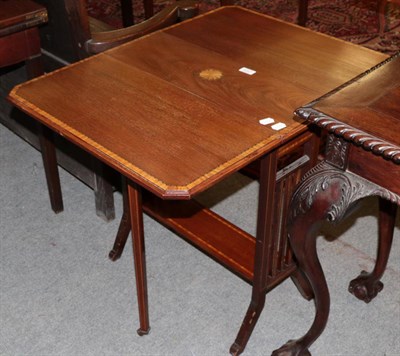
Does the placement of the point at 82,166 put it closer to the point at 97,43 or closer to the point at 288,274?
the point at 97,43

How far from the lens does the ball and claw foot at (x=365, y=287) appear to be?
2.20 meters

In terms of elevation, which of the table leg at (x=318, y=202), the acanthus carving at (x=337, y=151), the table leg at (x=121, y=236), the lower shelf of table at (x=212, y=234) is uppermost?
the acanthus carving at (x=337, y=151)

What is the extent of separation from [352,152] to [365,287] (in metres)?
0.93

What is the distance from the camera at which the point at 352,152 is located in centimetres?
140

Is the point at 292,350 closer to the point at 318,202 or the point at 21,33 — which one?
the point at 318,202

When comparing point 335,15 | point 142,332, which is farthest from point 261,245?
point 335,15

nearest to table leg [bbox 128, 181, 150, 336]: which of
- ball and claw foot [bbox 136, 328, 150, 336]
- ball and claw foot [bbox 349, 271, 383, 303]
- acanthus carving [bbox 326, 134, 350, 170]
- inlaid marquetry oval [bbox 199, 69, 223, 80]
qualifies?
ball and claw foot [bbox 136, 328, 150, 336]

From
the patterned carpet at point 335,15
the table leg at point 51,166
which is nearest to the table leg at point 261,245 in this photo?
the table leg at point 51,166

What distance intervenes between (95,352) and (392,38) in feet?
8.61

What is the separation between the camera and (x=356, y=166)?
1.41 m

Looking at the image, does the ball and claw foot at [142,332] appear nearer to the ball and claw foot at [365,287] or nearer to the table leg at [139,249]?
the table leg at [139,249]

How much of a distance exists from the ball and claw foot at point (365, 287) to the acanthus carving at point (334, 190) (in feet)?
2.58

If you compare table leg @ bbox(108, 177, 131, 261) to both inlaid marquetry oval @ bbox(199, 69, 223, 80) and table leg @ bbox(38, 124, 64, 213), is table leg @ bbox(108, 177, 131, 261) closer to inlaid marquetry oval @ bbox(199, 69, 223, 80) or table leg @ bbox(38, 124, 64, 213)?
table leg @ bbox(38, 124, 64, 213)

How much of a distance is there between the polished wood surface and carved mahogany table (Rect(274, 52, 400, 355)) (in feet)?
0.51
